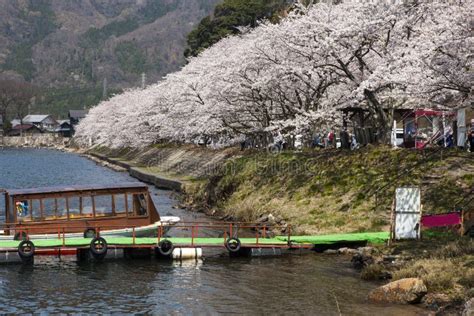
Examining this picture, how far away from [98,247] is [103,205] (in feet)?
12.3

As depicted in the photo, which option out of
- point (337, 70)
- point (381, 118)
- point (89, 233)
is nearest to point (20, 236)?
point (89, 233)

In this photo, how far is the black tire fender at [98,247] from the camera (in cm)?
2472

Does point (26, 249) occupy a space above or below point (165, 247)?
above

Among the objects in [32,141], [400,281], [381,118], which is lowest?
[400,281]

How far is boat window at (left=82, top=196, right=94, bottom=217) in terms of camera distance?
2802 cm

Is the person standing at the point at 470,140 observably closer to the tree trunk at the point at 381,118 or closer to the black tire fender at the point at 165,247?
the tree trunk at the point at 381,118

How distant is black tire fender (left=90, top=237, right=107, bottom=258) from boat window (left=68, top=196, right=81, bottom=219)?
348 centimetres

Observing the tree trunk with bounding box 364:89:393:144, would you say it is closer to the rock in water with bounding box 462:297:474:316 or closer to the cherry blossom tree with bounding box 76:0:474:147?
the cherry blossom tree with bounding box 76:0:474:147

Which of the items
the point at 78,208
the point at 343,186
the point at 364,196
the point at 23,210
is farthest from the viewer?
the point at 343,186

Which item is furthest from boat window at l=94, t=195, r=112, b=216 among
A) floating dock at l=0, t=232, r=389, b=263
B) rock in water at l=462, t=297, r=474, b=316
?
rock in water at l=462, t=297, r=474, b=316

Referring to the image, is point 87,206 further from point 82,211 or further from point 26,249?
point 26,249

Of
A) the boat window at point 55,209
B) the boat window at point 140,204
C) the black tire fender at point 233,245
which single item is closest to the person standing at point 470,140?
the black tire fender at point 233,245

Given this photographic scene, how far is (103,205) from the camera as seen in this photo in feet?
92.7

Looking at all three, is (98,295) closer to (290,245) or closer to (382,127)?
(290,245)
